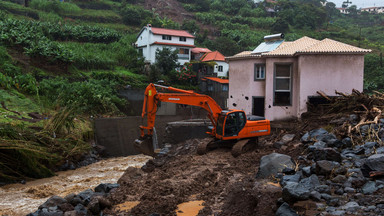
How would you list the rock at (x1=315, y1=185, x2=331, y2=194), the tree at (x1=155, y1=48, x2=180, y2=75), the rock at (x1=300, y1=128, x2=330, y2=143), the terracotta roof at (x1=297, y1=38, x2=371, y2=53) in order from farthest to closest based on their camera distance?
the tree at (x1=155, y1=48, x2=180, y2=75) → the terracotta roof at (x1=297, y1=38, x2=371, y2=53) → the rock at (x1=300, y1=128, x2=330, y2=143) → the rock at (x1=315, y1=185, x2=331, y2=194)

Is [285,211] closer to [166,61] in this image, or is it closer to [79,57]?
Answer: [79,57]

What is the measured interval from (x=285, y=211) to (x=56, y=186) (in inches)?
399

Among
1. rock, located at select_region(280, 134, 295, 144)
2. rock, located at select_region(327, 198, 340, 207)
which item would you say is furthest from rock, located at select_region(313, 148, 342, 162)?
rock, located at select_region(280, 134, 295, 144)

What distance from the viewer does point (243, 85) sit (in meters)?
17.6

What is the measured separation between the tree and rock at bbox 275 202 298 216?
30.2 meters

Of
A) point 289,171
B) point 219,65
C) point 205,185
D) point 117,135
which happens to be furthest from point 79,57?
point 289,171

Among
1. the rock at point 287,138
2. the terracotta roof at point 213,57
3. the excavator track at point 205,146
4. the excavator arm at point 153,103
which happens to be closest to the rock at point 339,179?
the rock at point 287,138

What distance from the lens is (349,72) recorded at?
15695 mm

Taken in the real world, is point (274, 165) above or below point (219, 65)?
below

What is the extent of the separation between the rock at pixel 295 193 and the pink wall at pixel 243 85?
11.0m

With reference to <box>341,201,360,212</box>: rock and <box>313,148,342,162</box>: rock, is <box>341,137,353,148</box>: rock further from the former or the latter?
<box>341,201,360,212</box>: rock

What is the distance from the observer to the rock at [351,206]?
18.3 ft

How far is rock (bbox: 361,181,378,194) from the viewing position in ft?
20.2

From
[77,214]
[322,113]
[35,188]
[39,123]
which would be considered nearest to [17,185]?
[35,188]
